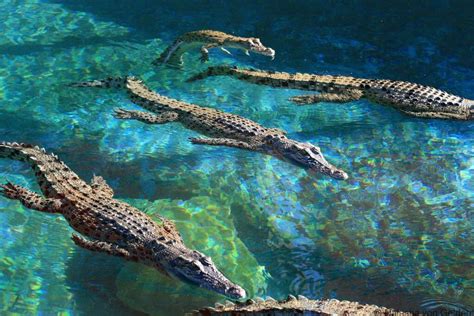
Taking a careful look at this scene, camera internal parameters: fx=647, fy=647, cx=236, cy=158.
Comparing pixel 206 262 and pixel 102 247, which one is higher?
pixel 206 262

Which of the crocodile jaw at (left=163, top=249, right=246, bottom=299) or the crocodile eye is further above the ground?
the crocodile eye

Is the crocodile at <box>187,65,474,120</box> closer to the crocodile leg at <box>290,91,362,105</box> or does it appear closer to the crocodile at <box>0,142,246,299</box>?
the crocodile leg at <box>290,91,362,105</box>

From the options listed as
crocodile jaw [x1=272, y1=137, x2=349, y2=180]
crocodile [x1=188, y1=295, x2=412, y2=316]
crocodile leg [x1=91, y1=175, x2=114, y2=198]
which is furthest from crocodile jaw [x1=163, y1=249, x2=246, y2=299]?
crocodile jaw [x1=272, y1=137, x2=349, y2=180]

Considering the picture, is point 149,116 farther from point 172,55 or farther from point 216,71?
point 172,55

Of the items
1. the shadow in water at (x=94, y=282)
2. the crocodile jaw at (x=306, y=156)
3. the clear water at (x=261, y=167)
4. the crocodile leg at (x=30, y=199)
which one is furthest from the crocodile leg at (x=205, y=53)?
the shadow in water at (x=94, y=282)

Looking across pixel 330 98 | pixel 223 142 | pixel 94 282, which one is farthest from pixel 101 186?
pixel 330 98

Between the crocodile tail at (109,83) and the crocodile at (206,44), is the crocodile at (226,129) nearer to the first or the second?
the crocodile tail at (109,83)

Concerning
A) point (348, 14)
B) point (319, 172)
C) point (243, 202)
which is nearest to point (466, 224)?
point (319, 172)
